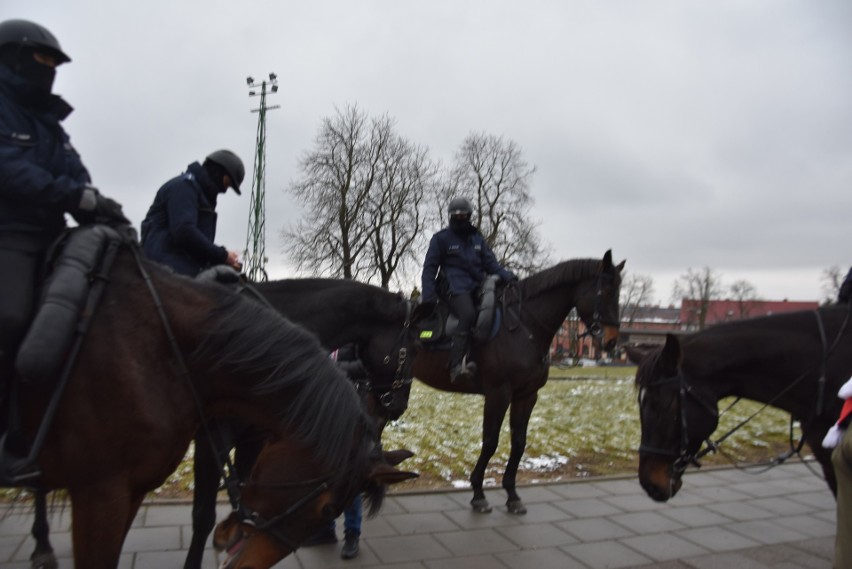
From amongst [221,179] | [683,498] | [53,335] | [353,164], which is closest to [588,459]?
[683,498]

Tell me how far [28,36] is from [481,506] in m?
4.77

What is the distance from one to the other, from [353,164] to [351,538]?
29.6 m

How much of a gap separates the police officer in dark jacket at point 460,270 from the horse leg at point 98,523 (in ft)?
13.3

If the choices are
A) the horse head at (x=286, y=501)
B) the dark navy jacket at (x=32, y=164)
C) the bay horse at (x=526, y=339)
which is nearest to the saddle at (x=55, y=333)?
the dark navy jacket at (x=32, y=164)

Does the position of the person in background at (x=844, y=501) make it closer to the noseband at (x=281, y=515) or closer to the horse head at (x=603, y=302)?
the noseband at (x=281, y=515)

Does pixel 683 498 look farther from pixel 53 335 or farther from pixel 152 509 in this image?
pixel 53 335

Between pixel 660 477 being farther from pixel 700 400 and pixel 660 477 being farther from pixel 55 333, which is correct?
pixel 55 333

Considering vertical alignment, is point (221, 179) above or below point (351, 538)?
above

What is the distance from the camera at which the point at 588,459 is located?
777cm

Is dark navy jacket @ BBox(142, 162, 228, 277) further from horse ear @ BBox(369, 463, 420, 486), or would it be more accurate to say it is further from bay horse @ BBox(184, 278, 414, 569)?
horse ear @ BBox(369, 463, 420, 486)

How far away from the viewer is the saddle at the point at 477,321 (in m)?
6.04

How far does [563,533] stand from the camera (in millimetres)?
5027

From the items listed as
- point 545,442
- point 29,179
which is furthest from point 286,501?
point 545,442

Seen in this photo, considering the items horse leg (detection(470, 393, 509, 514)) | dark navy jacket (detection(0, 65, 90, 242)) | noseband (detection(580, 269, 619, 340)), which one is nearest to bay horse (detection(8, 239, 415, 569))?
dark navy jacket (detection(0, 65, 90, 242))
